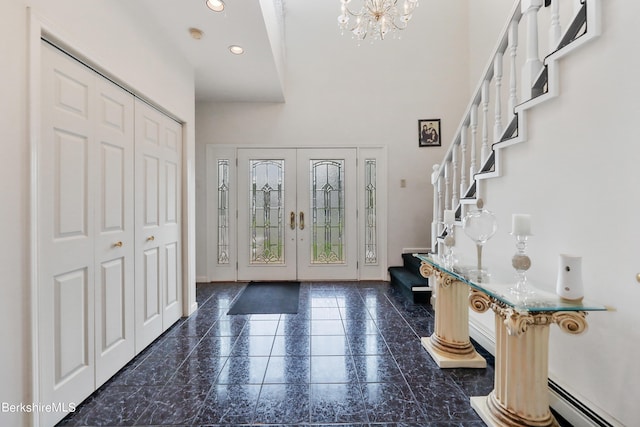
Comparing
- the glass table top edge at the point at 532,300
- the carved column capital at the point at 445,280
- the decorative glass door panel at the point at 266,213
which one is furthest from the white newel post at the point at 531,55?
the decorative glass door panel at the point at 266,213

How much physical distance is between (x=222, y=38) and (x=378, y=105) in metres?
2.50

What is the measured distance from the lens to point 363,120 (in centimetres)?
430

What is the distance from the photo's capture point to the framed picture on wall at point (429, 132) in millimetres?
4316

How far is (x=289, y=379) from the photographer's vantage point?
1.91 m

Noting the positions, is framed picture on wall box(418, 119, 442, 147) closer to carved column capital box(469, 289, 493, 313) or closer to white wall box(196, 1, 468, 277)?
white wall box(196, 1, 468, 277)

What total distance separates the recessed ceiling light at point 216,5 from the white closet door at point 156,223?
914 millimetres

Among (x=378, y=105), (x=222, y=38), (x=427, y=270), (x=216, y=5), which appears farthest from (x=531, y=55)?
(x=378, y=105)

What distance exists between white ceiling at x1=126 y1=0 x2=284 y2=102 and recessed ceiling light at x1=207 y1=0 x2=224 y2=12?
0.04m

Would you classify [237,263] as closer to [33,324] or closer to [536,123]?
[33,324]

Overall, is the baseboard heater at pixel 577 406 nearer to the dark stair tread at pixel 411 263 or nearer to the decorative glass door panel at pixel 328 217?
the dark stair tread at pixel 411 263

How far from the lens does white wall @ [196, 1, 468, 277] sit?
425 centimetres

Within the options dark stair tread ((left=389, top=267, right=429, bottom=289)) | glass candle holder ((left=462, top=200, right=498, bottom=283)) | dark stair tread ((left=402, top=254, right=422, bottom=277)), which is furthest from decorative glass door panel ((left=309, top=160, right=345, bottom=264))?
glass candle holder ((left=462, top=200, right=498, bottom=283))

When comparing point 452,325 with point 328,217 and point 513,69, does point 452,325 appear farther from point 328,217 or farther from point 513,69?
point 328,217

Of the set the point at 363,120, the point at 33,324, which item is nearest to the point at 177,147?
the point at 33,324
